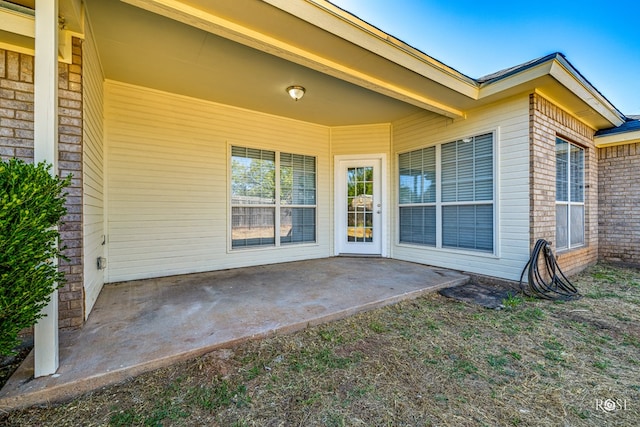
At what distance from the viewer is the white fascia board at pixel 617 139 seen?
4.86 meters

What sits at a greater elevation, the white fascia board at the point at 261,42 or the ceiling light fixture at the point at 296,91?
the ceiling light fixture at the point at 296,91

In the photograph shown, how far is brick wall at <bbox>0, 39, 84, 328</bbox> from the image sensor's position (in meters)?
2.16

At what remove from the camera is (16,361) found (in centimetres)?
196

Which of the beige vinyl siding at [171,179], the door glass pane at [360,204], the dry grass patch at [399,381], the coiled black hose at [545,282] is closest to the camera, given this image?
the dry grass patch at [399,381]

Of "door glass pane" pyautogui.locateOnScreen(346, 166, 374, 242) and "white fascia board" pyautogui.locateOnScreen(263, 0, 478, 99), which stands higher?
"white fascia board" pyautogui.locateOnScreen(263, 0, 478, 99)

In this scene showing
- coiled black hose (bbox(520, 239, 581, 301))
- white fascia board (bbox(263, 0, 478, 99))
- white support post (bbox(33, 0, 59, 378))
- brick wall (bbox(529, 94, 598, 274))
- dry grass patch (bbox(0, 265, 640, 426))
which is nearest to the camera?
dry grass patch (bbox(0, 265, 640, 426))

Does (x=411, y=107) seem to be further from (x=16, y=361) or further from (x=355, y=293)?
(x=16, y=361)

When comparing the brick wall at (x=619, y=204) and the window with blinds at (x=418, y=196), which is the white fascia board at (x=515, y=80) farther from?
the brick wall at (x=619, y=204)

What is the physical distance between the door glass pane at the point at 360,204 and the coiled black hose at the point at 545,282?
2718mm

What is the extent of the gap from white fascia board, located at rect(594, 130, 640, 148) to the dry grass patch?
3920mm

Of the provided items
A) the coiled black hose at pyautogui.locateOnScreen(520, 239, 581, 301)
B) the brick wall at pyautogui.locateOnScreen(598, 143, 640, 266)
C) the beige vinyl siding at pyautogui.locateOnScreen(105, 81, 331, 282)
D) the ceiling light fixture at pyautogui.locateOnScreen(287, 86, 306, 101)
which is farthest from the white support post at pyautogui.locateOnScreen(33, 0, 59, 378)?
the brick wall at pyautogui.locateOnScreen(598, 143, 640, 266)

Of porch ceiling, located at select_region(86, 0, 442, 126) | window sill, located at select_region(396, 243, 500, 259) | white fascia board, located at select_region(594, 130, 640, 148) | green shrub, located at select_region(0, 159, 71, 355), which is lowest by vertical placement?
window sill, located at select_region(396, 243, 500, 259)

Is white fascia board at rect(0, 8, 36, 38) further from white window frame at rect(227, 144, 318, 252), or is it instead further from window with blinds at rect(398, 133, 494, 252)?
window with blinds at rect(398, 133, 494, 252)

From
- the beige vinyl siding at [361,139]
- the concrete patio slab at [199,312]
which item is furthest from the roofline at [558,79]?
the concrete patio slab at [199,312]
